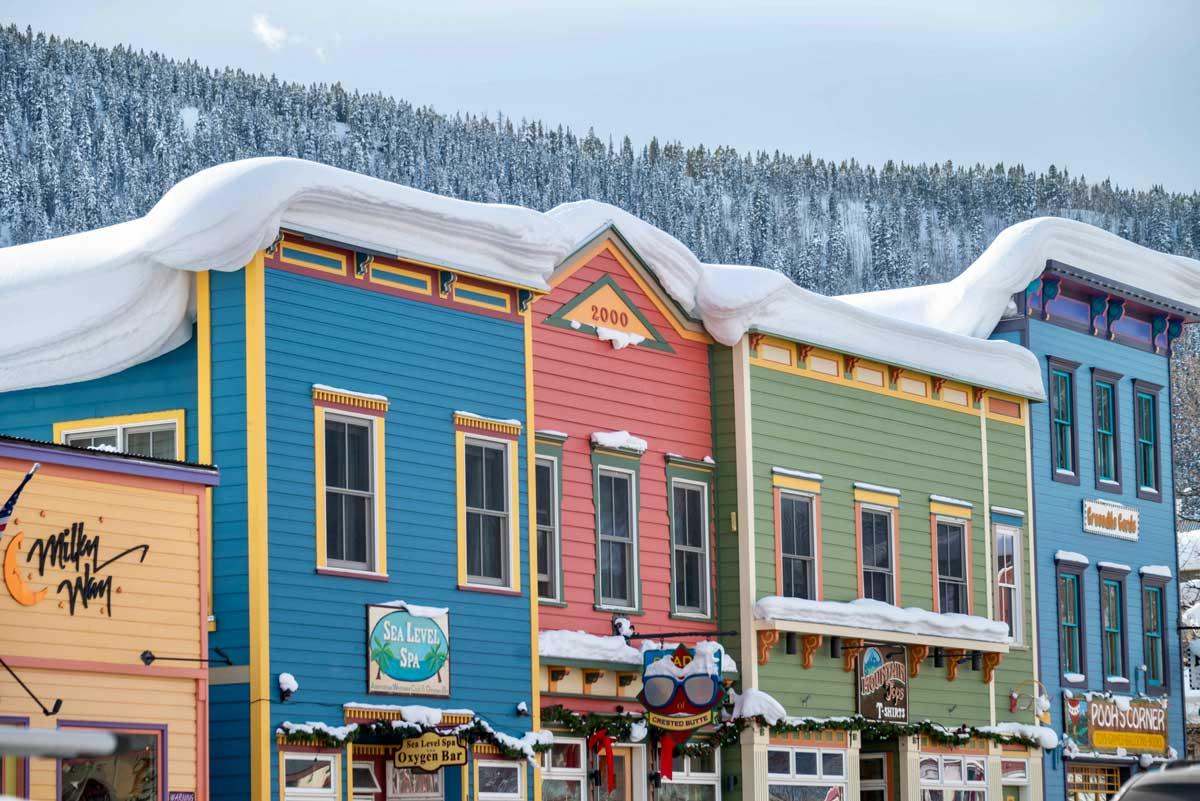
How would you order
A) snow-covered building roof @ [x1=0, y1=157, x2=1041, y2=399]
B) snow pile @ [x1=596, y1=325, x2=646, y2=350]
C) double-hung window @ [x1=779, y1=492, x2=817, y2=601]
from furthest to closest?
double-hung window @ [x1=779, y1=492, x2=817, y2=601] < snow pile @ [x1=596, y1=325, x2=646, y2=350] < snow-covered building roof @ [x1=0, y1=157, x2=1041, y2=399]

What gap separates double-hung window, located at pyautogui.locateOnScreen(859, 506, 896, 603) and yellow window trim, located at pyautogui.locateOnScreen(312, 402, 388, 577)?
909cm

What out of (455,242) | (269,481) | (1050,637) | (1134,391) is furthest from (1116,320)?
(269,481)

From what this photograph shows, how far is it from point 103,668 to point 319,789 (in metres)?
3.24

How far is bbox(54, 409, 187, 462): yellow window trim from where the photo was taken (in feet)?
67.5

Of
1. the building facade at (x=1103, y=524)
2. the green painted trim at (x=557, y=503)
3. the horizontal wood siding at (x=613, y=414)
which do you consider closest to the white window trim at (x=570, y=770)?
the horizontal wood siding at (x=613, y=414)

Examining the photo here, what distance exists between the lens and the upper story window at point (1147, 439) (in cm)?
3544

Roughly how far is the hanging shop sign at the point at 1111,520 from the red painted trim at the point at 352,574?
1562 cm

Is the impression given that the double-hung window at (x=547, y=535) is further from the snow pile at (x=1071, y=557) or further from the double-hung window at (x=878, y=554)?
the snow pile at (x=1071, y=557)

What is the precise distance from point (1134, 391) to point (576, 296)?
13812 mm

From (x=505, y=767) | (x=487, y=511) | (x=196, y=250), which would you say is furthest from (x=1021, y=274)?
(x=196, y=250)

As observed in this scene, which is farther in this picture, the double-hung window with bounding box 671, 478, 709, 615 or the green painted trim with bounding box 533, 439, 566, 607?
the double-hung window with bounding box 671, 478, 709, 615

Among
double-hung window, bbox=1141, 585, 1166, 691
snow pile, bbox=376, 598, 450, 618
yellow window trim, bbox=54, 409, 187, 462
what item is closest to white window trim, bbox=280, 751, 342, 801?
snow pile, bbox=376, 598, 450, 618

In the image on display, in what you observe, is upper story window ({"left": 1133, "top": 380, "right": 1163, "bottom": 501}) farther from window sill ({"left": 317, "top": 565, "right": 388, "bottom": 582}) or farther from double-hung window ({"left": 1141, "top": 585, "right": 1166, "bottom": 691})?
window sill ({"left": 317, "top": 565, "right": 388, "bottom": 582})

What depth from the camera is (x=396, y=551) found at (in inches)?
850
